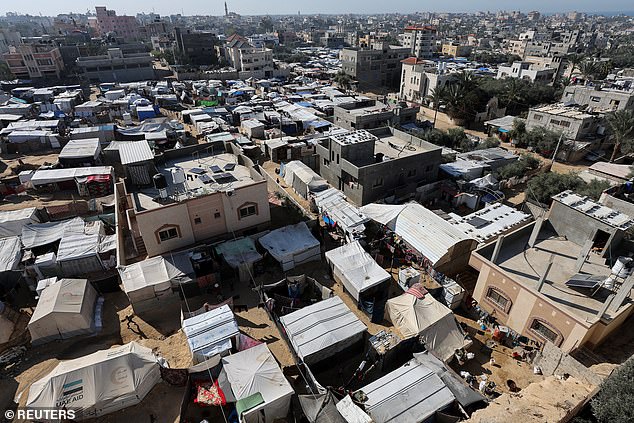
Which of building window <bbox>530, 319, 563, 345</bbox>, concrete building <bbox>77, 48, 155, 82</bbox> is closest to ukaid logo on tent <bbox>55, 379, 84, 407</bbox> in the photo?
building window <bbox>530, 319, 563, 345</bbox>

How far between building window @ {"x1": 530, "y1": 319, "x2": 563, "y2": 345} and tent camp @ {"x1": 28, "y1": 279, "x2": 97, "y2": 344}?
23071 millimetres

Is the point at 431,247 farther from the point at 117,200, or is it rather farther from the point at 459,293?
the point at 117,200

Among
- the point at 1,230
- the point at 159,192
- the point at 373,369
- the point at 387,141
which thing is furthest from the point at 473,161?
the point at 1,230

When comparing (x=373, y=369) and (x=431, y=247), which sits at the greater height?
(x=431, y=247)

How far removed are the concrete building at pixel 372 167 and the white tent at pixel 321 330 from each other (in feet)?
45.1

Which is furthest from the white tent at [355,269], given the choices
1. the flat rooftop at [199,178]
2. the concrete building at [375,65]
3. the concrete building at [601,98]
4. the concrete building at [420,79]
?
the concrete building at [375,65]

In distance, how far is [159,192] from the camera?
72.1ft

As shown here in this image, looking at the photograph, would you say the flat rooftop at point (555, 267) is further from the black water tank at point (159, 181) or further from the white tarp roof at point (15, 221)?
the white tarp roof at point (15, 221)

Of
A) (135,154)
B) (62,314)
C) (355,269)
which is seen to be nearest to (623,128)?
(355,269)

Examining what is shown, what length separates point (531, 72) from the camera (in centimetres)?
6700

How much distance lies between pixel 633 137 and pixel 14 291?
59.4 metres

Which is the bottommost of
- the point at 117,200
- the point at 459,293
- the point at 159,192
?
the point at 459,293

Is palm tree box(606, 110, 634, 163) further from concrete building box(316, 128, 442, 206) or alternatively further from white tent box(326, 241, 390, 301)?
white tent box(326, 241, 390, 301)

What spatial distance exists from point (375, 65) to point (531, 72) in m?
32.7
